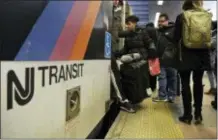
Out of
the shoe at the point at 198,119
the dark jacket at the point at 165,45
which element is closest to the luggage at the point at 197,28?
the dark jacket at the point at 165,45

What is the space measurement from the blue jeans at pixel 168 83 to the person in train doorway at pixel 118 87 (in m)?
0.94

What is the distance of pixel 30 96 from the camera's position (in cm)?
131

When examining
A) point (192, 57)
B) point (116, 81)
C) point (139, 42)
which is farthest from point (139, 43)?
point (192, 57)

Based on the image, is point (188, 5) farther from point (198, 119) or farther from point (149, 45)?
point (198, 119)

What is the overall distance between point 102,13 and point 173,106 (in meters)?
2.24

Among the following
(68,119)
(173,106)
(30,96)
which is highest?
(30,96)

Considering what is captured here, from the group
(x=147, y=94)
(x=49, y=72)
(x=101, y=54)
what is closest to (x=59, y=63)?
(x=49, y=72)

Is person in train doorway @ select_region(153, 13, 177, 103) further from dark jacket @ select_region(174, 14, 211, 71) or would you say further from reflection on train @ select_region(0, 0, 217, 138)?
dark jacket @ select_region(174, 14, 211, 71)

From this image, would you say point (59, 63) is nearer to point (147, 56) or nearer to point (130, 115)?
point (130, 115)

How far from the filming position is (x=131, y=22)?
171 inches

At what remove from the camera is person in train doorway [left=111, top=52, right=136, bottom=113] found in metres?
3.74

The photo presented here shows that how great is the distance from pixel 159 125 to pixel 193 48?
2.78 ft

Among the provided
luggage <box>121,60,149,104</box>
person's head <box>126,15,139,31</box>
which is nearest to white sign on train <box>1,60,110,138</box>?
luggage <box>121,60,149,104</box>

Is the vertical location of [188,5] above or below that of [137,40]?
above
